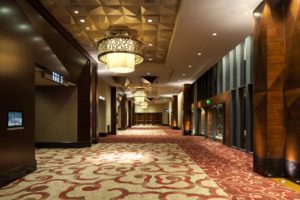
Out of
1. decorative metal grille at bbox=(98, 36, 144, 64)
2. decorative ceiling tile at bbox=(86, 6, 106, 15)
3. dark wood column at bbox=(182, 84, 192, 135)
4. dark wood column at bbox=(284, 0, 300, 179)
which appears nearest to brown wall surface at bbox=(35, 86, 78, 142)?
decorative metal grille at bbox=(98, 36, 144, 64)

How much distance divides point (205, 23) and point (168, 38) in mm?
2198

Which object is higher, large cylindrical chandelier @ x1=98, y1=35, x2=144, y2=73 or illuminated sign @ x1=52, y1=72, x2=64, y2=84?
large cylindrical chandelier @ x1=98, y1=35, x2=144, y2=73

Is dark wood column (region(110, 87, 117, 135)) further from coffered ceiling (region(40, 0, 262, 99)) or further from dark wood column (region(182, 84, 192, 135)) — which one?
coffered ceiling (region(40, 0, 262, 99))

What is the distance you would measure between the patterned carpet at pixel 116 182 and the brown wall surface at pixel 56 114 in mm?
3679

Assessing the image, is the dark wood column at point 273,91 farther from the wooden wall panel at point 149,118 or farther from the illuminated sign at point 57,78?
the wooden wall panel at point 149,118

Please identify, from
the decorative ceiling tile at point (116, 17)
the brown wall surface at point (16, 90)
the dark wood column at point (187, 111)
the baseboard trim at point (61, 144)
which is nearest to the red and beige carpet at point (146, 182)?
the brown wall surface at point (16, 90)

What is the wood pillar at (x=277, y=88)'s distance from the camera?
509cm

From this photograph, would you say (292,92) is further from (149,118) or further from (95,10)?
(149,118)

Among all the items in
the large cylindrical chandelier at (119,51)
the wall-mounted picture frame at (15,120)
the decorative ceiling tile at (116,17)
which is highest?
the decorative ceiling tile at (116,17)

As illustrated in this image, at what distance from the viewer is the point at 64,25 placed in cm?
774

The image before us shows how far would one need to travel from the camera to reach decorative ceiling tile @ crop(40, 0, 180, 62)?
246 inches

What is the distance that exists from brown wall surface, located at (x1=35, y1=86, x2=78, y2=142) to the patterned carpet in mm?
3679

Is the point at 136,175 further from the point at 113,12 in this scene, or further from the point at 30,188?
the point at 113,12

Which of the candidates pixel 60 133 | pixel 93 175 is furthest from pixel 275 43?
pixel 60 133
